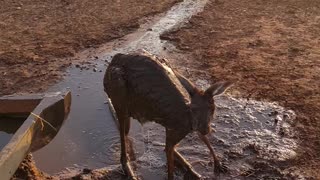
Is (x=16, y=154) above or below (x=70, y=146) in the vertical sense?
above

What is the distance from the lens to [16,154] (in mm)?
5801

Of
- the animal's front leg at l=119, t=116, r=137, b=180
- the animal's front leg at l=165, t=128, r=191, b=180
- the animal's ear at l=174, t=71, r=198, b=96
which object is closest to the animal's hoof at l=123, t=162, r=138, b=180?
the animal's front leg at l=119, t=116, r=137, b=180

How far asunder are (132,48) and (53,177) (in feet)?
15.2

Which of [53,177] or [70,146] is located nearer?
[53,177]

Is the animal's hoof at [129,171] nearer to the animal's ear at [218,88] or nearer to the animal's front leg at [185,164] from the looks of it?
the animal's front leg at [185,164]

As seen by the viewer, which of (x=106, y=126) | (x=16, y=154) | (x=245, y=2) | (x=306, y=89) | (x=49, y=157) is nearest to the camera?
(x=16, y=154)

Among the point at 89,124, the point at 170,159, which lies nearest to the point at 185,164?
the point at 170,159

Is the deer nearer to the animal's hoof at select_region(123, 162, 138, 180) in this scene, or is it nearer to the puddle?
the animal's hoof at select_region(123, 162, 138, 180)

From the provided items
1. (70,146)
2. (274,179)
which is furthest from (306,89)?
(70,146)

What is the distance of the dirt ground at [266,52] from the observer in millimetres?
7699

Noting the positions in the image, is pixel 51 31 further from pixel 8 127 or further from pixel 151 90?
pixel 151 90

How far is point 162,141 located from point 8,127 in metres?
2.22

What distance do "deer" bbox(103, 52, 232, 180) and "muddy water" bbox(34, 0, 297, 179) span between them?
587 millimetres

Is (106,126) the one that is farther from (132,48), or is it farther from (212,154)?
(132,48)
